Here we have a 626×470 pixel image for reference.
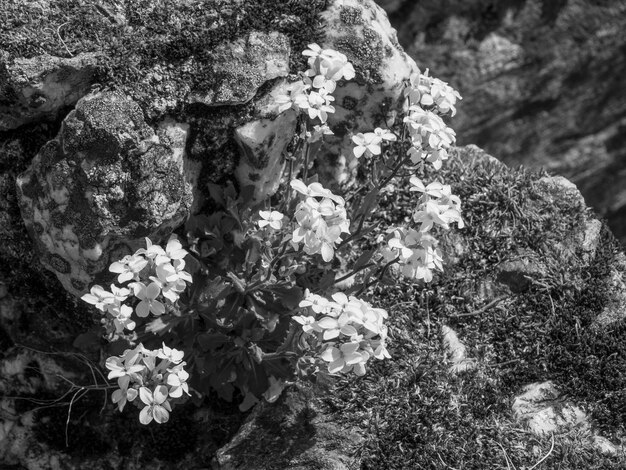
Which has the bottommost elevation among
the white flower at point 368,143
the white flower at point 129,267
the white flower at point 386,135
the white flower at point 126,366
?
the white flower at point 126,366

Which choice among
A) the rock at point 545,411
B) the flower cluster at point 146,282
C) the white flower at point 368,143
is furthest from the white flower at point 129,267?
the rock at point 545,411

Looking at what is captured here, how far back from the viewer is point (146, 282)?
3584mm

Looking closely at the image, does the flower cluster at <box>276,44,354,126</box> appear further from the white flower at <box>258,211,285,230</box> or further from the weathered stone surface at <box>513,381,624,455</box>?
the weathered stone surface at <box>513,381,624,455</box>

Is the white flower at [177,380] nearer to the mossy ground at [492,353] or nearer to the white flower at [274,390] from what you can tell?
the white flower at [274,390]

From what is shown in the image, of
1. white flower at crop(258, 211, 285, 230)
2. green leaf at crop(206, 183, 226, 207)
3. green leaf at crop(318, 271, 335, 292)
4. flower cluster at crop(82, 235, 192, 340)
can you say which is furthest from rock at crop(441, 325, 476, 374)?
flower cluster at crop(82, 235, 192, 340)

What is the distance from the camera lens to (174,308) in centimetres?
393

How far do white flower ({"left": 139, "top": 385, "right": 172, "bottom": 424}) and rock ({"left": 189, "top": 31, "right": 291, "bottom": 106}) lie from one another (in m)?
1.58

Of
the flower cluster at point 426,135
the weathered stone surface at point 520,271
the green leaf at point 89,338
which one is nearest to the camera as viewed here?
the flower cluster at point 426,135

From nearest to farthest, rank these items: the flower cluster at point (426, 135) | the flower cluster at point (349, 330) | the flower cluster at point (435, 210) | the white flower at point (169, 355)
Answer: the flower cluster at point (349, 330), the white flower at point (169, 355), the flower cluster at point (435, 210), the flower cluster at point (426, 135)

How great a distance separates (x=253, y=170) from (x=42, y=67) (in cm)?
127

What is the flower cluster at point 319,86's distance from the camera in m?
3.73

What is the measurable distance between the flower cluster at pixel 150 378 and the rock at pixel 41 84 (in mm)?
1508

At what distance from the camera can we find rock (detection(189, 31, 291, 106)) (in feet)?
13.5

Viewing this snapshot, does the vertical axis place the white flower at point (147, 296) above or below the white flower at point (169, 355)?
above
